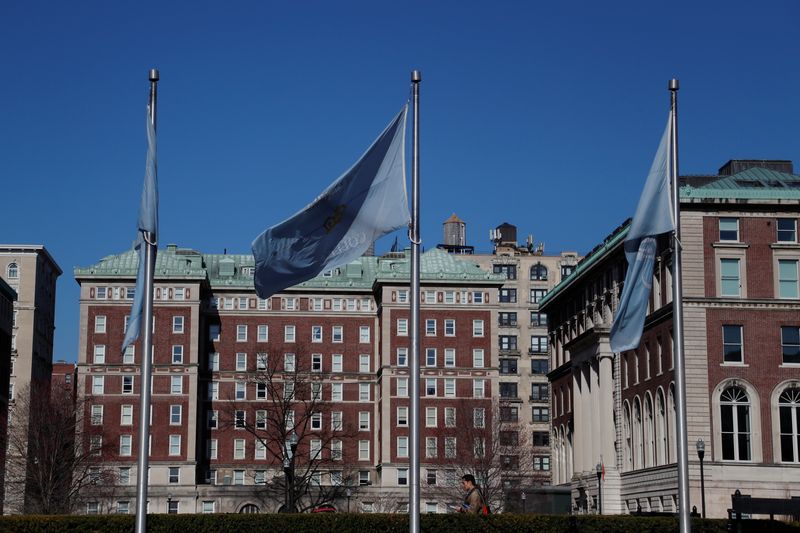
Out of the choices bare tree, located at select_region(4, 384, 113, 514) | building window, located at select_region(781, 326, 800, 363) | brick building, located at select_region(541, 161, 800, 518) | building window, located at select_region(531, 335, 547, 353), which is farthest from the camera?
building window, located at select_region(531, 335, 547, 353)

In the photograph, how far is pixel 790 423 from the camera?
78312 millimetres

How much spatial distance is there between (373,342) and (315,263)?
122 metres

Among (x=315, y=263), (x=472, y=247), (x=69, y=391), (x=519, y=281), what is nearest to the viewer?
(x=315, y=263)

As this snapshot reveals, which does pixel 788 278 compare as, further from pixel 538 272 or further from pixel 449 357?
pixel 538 272

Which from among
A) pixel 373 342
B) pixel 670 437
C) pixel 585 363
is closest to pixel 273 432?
pixel 373 342

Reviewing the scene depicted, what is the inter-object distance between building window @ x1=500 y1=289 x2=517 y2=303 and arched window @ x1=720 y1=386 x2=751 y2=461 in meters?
91.9

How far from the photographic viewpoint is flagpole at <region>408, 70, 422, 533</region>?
26.3 metres

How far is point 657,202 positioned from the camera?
94.8ft

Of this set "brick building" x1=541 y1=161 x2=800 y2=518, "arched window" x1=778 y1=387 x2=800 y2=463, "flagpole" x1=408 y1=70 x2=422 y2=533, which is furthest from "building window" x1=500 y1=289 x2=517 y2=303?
"flagpole" x1=408 y1=70 x2=422 y2=533

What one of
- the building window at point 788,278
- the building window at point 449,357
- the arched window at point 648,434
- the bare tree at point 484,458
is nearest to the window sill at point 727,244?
the building window at point 788,278

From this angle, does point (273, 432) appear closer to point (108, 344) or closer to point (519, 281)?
point (108, 344)

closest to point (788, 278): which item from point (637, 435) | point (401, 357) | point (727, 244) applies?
point (727, 244)

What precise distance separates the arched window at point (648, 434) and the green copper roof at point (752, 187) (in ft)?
48.1

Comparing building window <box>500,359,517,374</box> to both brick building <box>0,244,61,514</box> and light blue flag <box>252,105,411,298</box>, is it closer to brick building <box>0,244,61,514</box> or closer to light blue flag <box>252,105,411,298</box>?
brick building <box>0,244,61,514</box>
